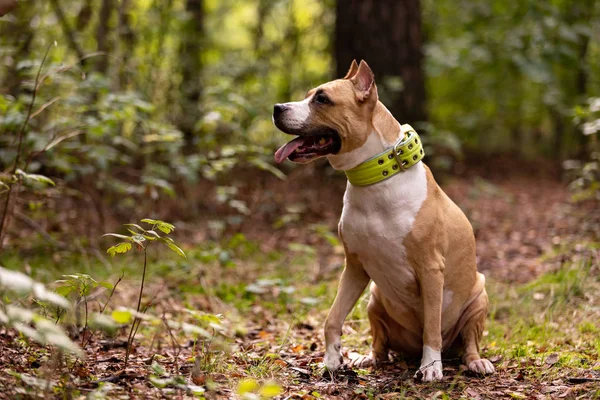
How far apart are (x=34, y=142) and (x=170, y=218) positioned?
257 cm

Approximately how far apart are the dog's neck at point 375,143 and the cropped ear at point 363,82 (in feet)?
0.38

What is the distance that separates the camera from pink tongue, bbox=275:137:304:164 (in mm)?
3748

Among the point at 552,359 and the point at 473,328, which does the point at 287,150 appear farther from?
the point at 552,359

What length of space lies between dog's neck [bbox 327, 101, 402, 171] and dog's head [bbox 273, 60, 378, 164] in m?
0.03

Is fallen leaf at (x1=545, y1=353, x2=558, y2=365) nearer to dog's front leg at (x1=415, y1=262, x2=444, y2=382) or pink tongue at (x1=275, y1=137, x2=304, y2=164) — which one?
→ dog's front leg at (x1=415, y1=262, x2=444, y2=382)

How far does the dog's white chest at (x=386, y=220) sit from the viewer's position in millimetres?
3682

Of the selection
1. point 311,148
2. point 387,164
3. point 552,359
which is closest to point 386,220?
point 387,164

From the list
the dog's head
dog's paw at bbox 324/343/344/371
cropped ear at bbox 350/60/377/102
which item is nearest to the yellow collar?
the dog's head

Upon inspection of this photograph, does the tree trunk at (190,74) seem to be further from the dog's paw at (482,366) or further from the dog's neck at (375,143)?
the dog's paw at (482,366)

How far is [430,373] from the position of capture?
12.1ft

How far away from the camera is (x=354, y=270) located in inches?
158

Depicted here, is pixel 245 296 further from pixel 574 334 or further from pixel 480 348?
pixel 574 334

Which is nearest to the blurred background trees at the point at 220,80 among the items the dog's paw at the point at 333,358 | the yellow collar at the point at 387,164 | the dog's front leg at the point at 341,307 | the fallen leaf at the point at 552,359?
the yellow collar at the point at 387,164

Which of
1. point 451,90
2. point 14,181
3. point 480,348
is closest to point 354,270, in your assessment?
point 480,348
